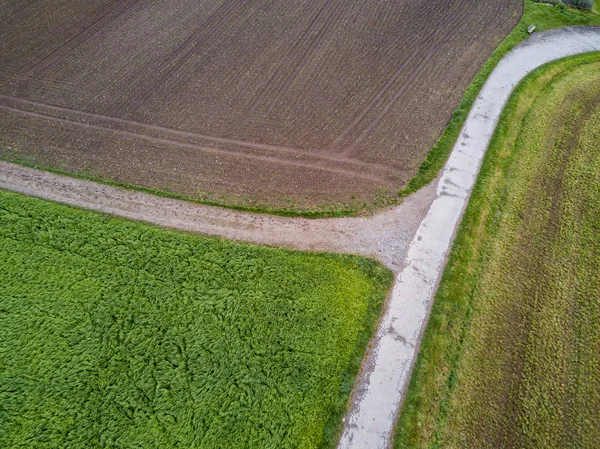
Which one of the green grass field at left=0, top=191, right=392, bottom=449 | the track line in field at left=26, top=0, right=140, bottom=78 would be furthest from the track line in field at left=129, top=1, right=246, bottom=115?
the green grass field at left=0, top=191, right=392, bottom=449

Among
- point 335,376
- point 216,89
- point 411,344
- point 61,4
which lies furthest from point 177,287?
point 61,4

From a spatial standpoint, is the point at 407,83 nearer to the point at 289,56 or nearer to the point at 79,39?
the point at 289,56

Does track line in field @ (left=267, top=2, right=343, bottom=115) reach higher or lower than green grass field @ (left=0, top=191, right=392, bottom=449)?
higher

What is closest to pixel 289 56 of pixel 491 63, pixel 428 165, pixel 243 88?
pixel 243 88

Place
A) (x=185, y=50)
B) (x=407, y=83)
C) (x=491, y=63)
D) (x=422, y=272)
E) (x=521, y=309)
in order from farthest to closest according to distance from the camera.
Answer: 1. (x=185, y=50)
2. (x=491, y=63)
3. (x=407, y=83)
4. (x=422, y=272)
5. (x=521, y=309)

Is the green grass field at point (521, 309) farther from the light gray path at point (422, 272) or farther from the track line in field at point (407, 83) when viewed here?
the track line in field at point (407, 83)

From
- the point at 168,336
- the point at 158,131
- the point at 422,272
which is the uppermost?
the point at 158,131

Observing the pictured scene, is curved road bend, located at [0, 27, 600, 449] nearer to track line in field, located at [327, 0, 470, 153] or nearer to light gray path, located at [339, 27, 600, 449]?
light gray path, located at [339, 27, 600, 449]
